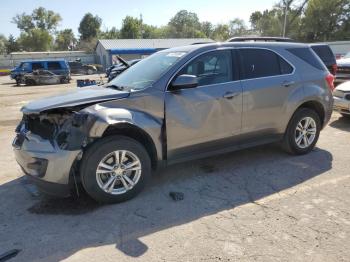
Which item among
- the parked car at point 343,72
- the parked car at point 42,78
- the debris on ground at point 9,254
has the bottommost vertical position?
the debris on ground at point 9,254

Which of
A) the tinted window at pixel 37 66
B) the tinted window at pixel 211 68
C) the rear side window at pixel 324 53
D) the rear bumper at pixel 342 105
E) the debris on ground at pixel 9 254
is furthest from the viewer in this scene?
the tinted window at pixel 37 66

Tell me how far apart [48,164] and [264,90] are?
3046 millimetres

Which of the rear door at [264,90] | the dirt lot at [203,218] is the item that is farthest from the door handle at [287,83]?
the dirt lot at [203,218]

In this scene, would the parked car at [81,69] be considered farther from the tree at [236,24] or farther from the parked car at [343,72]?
the tree at [236,24]

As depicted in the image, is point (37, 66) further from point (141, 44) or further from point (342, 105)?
point (141, 44)

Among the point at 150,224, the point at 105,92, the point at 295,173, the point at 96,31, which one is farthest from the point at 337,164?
the point at 96,31

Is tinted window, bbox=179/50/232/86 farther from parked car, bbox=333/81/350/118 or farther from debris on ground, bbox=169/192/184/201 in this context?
parked car, bbox=333/81/350/118

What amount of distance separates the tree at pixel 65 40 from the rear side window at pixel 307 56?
98.7 meters

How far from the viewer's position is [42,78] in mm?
27266

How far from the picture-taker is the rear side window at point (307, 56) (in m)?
5.47

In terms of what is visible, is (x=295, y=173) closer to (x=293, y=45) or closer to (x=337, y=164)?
(x=337, y=164)

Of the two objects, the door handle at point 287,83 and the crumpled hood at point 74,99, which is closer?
the crumpled hood at point 74,99

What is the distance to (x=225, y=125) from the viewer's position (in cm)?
471

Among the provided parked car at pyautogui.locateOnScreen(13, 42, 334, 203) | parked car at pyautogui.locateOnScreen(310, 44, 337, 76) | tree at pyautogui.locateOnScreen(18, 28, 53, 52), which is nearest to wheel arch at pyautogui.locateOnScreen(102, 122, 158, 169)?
parked car at pyautogui.locateOnScreen(13, 42, 334, 203)
